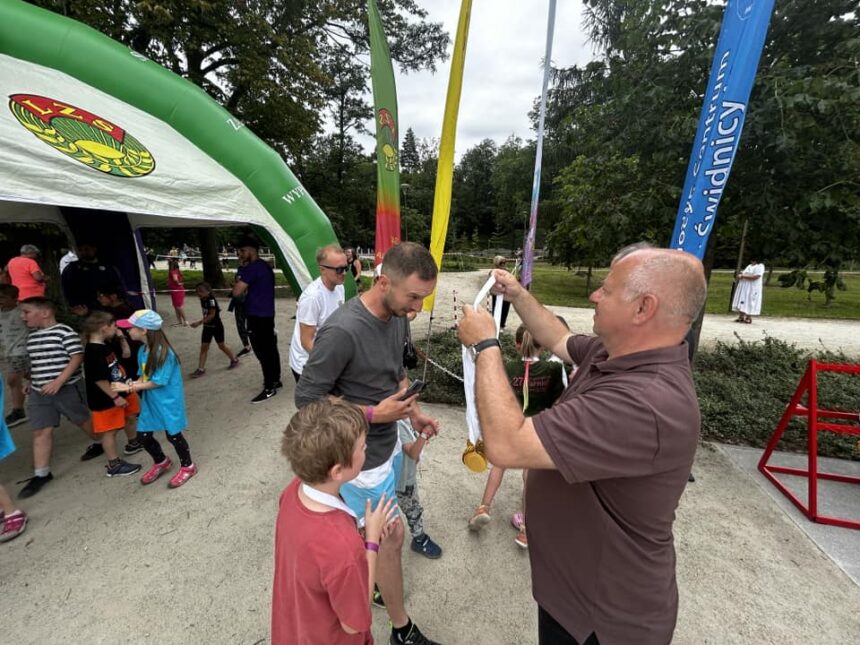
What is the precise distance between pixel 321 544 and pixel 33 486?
3.94 meters

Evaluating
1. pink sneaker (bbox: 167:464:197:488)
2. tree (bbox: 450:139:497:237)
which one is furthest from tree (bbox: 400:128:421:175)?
pink sneaker (bbox: 167:464:197:488)

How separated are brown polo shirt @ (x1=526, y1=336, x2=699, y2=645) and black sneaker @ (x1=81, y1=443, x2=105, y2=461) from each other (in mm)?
4695

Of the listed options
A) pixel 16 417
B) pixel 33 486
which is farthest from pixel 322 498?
pixel 16 417

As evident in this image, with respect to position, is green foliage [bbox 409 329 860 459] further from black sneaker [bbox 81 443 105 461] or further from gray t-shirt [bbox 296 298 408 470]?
black sneaker [bbox 81 443 105 461]

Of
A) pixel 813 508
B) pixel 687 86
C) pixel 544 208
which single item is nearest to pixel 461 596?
pixel 813 508

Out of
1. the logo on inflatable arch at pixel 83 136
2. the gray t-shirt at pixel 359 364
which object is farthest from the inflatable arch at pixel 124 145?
the gray t-shirt at pixel 359 364

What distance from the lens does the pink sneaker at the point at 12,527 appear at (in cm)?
293

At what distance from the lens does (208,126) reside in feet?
14.6

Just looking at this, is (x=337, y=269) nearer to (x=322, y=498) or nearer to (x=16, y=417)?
(x=322, y=498)

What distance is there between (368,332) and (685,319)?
1370mm

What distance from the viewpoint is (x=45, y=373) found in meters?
3.49

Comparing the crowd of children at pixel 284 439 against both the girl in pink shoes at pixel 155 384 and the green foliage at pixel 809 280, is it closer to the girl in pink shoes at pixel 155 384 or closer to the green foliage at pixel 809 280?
the girl in pink shoes at pixel 155 384

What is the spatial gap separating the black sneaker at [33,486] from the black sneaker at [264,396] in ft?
7.18

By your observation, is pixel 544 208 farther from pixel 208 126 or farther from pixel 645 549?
pixel 645 549
